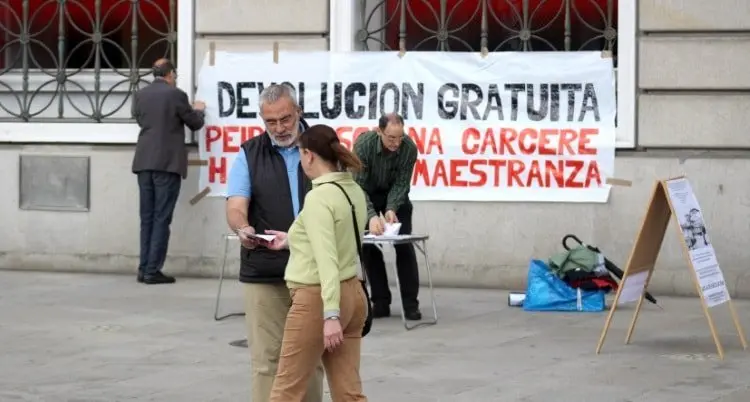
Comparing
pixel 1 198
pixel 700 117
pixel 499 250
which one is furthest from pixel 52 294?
pixel 700 117

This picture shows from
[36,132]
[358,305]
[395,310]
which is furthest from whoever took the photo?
[36,132]

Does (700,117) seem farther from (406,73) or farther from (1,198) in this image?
(1,198)

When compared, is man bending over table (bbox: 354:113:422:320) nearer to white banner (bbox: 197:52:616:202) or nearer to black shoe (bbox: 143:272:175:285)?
white banner (bbox: 197:52:616:202)

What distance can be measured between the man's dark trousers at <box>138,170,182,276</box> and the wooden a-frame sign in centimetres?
475

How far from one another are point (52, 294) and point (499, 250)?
3.82m

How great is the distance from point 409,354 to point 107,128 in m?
5.33

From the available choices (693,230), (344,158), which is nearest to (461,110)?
(693,230)

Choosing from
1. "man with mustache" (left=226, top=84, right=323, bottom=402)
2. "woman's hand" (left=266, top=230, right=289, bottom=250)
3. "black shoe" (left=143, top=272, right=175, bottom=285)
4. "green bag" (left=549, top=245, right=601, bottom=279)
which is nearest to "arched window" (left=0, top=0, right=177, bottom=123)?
"black shoe" (left=143, top=272, right=175, bottom=285)

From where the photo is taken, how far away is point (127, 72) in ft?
46.8

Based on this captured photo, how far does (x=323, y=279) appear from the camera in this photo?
19.8 feet

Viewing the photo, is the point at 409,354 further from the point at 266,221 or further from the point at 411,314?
the point at 266,221

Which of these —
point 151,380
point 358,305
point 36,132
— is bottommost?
point 151,380

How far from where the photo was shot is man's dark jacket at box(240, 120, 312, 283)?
22.0 feet

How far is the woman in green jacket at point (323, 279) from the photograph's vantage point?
6.08 meters
